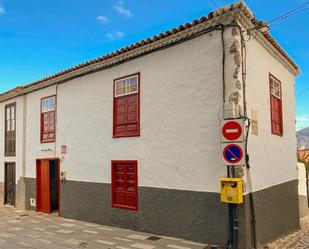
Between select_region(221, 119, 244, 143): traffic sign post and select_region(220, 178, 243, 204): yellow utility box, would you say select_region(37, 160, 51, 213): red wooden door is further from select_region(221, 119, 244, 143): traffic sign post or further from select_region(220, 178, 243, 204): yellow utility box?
select_region(221, 119, 244, 143): traffic sign post

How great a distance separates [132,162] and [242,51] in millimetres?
4218

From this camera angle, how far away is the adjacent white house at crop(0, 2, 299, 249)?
664 cm

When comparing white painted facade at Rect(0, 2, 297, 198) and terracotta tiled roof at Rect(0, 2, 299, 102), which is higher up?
terracotta tiled roof at Rect(0, 2, 299, 102)

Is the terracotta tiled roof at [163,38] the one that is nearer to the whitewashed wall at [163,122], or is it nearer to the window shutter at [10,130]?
the whitewashed wall at [163,122]

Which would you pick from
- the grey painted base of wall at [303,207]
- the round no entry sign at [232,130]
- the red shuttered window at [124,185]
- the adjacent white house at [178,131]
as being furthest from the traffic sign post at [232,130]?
the grey painted base of wall at [303,207]

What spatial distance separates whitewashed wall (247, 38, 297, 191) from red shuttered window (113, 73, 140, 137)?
3.15 meters

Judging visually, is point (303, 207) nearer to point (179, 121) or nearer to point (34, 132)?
point (179, 121)

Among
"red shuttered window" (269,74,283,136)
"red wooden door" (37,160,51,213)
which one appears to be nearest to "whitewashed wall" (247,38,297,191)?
"red shuttered window" (269,74,283,136)

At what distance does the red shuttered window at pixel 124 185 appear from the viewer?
8.34 m

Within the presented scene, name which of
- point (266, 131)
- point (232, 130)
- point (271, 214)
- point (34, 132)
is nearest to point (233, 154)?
point (232, 130)

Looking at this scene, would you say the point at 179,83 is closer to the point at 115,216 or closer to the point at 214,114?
the point at 214,114

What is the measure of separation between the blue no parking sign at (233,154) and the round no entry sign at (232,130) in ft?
0.55

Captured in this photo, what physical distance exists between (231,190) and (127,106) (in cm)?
416

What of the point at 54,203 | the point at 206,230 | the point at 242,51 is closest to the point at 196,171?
the point at 206,230
